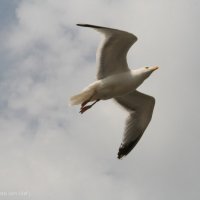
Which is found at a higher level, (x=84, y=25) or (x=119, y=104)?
(x=84, y=25)

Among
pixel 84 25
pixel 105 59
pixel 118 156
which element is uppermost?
pixel 84 25

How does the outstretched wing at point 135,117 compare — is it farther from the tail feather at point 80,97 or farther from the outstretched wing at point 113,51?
the tail feather at point 80,97

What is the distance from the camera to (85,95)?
14.9 meters

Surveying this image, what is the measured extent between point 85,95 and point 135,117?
6.41ft

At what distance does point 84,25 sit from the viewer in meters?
13.0

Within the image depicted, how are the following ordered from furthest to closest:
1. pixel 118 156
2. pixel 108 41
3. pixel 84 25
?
pixel 118 156, pixel 108 41, pixel 84 25

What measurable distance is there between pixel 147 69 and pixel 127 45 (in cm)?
80

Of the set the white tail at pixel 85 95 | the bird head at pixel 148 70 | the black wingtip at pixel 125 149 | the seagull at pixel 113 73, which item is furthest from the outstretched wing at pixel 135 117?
the white tail at pixel 85 95

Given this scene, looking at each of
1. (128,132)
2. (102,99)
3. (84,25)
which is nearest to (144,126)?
(128,132)

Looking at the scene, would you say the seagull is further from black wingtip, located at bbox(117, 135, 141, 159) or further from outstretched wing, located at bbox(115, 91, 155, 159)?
black wingtip, located at bbox(117, 135, 141, 159)

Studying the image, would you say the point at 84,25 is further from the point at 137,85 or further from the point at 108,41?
the point at 137,85

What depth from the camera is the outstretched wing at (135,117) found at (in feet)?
52.5

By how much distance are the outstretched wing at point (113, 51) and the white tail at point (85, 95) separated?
0.43 m

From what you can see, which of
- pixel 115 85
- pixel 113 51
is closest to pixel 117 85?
pixel 115 85
